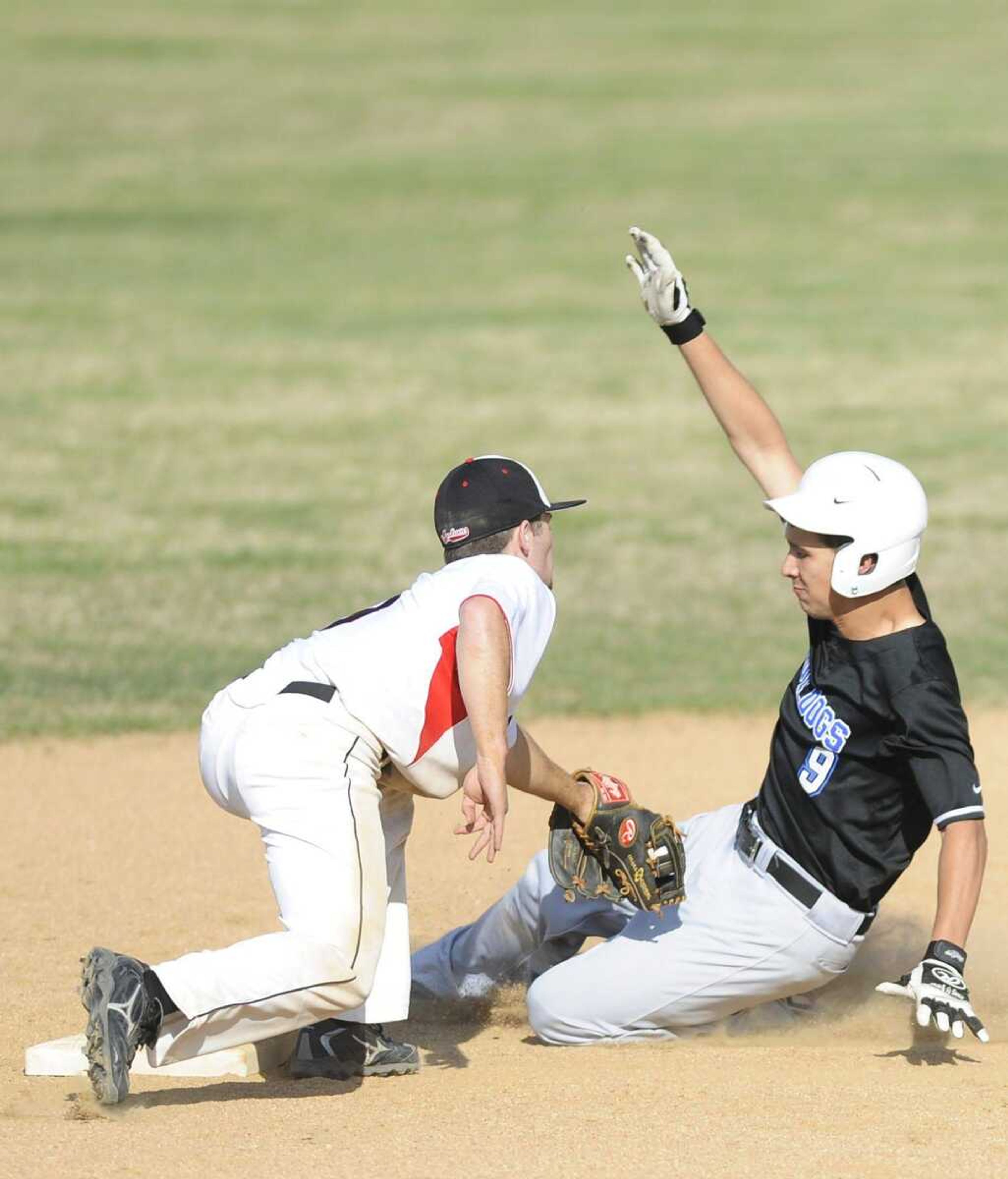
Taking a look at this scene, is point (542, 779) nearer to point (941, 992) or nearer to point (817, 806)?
point (817, 806)

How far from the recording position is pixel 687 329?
5.59 m

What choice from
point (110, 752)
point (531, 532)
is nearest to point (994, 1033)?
point (531, 532)

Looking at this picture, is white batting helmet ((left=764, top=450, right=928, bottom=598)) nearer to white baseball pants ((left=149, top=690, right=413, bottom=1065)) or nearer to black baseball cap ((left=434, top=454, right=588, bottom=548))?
black baseball cap ((left=434, top=454, right=588, bottom=548))

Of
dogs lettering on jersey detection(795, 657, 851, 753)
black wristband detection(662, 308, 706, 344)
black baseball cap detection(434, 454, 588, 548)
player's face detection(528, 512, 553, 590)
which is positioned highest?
black wristband detection(662, 308, 706, 344)

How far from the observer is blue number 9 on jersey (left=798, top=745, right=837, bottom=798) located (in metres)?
4.96

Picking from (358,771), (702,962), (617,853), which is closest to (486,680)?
(358,771)

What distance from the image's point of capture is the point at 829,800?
4965mm

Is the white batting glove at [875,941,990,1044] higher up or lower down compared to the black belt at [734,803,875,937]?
lower down

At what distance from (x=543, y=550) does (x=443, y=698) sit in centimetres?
53

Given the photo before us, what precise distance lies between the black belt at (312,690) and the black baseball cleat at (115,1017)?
784 mm

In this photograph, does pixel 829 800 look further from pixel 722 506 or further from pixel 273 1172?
pixel 722 506

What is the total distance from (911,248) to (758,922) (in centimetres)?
1968

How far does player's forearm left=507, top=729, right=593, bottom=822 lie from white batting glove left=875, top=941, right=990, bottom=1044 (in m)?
1.04

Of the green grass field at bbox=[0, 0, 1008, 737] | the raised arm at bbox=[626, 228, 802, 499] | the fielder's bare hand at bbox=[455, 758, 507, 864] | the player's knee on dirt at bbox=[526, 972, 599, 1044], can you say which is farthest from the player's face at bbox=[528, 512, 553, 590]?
the green grass field at bbox=[0, 0, 1008, 737]
